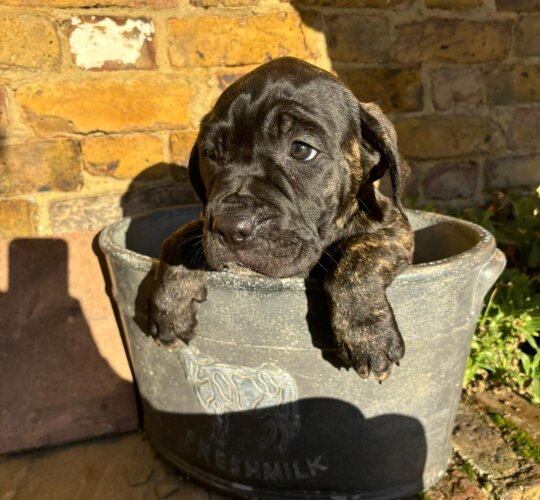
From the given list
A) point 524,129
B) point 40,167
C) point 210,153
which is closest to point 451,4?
point 524,129

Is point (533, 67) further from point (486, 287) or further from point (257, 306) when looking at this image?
point (257, 306)

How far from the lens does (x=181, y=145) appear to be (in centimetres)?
340

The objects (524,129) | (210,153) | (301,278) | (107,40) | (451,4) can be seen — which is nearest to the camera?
(301,278)

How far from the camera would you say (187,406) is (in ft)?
8.38

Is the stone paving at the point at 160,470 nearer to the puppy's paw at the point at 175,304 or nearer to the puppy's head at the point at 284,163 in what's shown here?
the puppy's paw at the point at 175,304

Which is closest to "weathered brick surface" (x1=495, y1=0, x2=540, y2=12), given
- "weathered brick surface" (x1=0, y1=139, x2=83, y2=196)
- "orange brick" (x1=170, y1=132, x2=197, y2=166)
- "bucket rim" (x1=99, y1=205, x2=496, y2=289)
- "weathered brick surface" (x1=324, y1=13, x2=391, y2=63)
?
"weathered brick surface" (x1=324, y1=13, x2=391, y2=63)

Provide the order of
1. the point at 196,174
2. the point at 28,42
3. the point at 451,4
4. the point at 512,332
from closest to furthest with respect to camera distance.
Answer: the point at 196,174 < the point at 28,42 < the point at 512,332 < the point at 451,4

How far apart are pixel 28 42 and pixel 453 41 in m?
2.55

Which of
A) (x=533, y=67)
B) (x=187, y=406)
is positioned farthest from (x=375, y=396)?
(x=533, y=67)

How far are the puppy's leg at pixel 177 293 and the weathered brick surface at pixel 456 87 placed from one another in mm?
2121

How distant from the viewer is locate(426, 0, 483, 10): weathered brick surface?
3.61 meters

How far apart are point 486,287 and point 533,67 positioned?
7.46 ft

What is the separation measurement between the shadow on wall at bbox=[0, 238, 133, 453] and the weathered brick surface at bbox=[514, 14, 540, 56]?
318cm

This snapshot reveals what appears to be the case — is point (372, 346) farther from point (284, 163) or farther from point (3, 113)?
point (3, 113)
